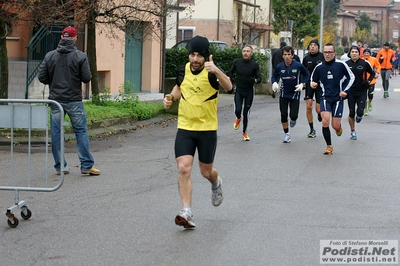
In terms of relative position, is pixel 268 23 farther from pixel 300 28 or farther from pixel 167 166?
pixel 167 166

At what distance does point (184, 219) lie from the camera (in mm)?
7305

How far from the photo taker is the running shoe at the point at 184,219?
730 centimetres

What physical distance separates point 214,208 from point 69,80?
131 inches

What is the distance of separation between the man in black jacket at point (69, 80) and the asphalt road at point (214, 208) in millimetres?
466

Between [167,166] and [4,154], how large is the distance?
9.54 ft

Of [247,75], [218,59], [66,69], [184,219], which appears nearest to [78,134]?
[66,69]

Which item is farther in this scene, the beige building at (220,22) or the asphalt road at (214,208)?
the beige building at (220,22)

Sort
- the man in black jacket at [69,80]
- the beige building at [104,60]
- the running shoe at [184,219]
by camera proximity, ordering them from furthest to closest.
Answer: the beige building at [104,60] → the man in black jacket at [69,80] → the running shoe at [184,219]

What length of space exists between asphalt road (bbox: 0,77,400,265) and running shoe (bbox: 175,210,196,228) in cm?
12

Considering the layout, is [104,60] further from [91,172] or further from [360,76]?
[91,172]

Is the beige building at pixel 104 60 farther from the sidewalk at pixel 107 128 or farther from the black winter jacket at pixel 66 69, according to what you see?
the black winter jacket at pixel 66 69

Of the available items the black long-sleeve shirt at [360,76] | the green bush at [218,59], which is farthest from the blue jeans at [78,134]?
the green bush at [218,59]

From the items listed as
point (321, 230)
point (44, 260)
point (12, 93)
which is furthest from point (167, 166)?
point (12, 93)

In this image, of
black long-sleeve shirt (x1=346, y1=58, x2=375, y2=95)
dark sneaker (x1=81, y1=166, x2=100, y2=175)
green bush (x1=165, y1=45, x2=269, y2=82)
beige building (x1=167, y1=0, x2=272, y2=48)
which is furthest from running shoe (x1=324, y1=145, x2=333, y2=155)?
beige building (x1=167, y1=0, x2=272, y2=48)
